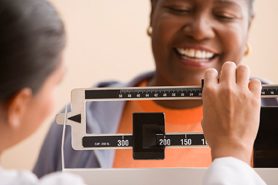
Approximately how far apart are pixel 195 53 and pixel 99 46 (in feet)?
2.29

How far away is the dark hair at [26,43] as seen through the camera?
0.51 m

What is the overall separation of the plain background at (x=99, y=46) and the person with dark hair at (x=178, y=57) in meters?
0.58

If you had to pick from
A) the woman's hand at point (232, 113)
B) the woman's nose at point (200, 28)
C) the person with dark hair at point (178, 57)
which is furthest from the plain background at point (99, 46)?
the woman's hand at point (232, 113)

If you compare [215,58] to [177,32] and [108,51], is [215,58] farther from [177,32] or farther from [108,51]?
[108,51]

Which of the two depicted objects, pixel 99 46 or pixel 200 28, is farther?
pixel 99 46

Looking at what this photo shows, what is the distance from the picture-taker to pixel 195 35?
3.14 ft

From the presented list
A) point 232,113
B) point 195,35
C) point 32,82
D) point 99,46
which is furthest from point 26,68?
point 99,46

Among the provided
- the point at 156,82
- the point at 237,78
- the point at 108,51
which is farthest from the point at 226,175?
the point at 108,51

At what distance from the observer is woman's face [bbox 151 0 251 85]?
96 centimetres

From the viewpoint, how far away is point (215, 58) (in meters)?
1.01

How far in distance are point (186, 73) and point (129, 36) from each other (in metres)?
0.66

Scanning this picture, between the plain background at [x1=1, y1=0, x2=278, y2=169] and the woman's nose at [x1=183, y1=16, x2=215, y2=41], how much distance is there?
0.69m

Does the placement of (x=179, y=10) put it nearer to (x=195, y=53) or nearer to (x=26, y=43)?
(x=195, y=53)

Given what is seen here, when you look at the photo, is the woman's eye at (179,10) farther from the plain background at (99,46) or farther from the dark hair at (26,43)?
the plain background at (99,46)
